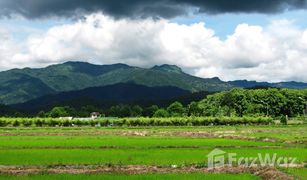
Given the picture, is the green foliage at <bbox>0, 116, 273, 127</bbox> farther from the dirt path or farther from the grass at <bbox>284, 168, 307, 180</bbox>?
the grass at <bbox>284, 168, 307, 180</bbox>

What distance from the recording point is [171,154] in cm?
3803


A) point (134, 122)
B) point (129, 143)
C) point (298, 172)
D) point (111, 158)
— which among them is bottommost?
point (298, 172)

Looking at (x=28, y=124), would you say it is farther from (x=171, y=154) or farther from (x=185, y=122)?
(x=171, y=154)

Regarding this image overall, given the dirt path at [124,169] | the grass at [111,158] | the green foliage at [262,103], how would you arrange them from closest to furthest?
1. the dirt path at [124,169]
2. the grass at [111,158]
3. the green foliage at [262,103]

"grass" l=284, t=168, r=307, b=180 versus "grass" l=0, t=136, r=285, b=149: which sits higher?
"grass" l=0, t=136, r=285, b=149

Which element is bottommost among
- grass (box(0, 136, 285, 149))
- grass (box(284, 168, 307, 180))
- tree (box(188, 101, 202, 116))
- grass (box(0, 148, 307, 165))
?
grass (box(284, 168, 307, 180))

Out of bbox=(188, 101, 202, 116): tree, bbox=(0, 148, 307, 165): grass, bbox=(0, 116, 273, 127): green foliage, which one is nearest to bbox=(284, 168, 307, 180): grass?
bbox=(0, 148, 307, 165): grass

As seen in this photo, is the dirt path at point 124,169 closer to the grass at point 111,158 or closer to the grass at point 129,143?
the grass at point 111,158

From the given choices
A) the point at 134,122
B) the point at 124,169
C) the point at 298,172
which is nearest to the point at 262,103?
the point at 134,122

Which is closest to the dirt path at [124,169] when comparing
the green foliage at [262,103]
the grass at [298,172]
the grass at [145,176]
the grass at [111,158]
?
the grass at [298,172]

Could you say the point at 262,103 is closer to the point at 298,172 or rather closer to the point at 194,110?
the point at 194,110

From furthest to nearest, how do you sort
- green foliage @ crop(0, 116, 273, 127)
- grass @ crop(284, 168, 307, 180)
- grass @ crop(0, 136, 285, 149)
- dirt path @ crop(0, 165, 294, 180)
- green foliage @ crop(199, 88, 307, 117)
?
green foliage @ crop(199, 88, 307, 117)
green foliage @ crop(0, 116, 273, 127)
grass @ crop(0, 136, 285, 149)
dirt path @ crop(0, 165, 294, 180)
grass @ crop(284, 168, 307, 180)

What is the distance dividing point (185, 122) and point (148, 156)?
288ft

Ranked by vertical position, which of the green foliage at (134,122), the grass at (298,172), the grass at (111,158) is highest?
the green foliage at (134,122)
